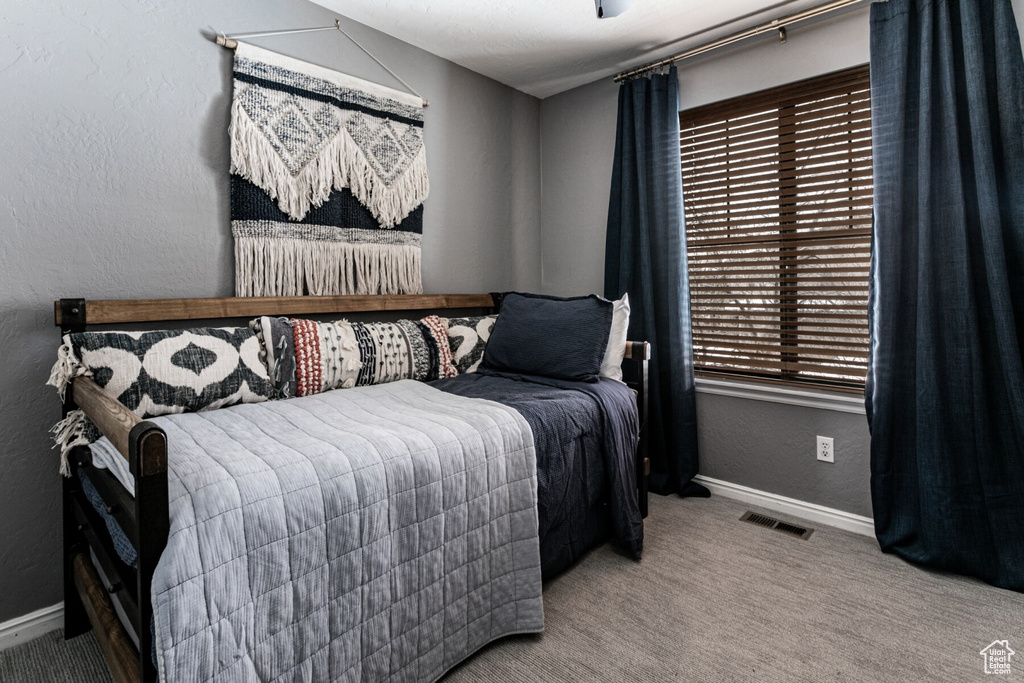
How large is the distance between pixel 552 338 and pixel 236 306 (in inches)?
49.1

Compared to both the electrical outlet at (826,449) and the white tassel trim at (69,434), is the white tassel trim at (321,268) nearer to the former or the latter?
the white tassel trim at (69,434)

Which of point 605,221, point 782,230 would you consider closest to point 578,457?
point 782,230

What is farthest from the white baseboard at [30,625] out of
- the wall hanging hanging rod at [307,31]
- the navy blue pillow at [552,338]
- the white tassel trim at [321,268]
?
the wall hanging hanging rod at [307,31]

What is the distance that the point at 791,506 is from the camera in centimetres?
249

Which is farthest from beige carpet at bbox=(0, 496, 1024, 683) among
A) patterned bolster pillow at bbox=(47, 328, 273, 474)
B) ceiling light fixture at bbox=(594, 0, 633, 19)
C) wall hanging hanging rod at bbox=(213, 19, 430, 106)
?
wall hanging hanging rod at bbox=(213, 19, 430, 106)

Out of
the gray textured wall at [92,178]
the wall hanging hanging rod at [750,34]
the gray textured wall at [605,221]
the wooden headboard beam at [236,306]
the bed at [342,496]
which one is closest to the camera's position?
the bed at [342,496]

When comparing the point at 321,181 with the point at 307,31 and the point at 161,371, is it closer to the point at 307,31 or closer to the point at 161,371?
the point at 307,31

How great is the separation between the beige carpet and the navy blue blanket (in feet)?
0.45

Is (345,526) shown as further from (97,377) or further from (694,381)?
(694,381)

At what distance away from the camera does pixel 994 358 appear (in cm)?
185

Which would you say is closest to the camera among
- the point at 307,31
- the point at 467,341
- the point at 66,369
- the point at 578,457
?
the point at 66,369

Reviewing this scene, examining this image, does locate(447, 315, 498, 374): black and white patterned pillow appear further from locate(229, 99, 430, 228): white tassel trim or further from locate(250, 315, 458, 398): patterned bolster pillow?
locate(229, 99, 430, 228): white tassel trim

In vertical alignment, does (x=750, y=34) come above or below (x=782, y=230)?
above

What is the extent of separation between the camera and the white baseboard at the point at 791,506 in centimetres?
229
